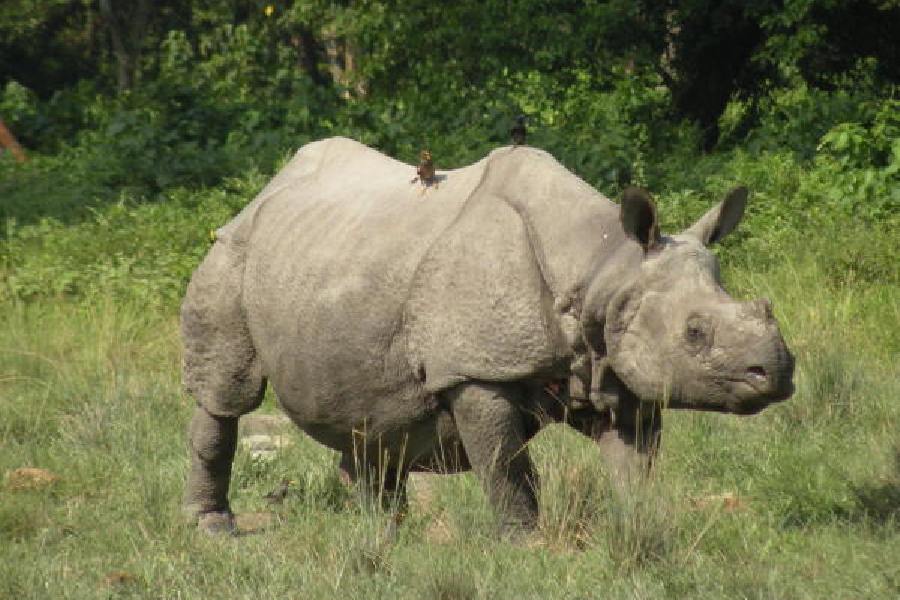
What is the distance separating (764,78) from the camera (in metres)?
16.7

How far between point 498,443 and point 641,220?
84 cm

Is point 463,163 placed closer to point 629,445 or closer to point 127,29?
point 629,445

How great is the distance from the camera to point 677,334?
508 cm

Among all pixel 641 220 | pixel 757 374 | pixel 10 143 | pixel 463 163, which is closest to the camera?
pixel 757 374

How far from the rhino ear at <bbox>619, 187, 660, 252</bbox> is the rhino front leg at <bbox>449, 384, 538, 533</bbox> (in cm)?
65

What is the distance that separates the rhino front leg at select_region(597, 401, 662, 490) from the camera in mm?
5492

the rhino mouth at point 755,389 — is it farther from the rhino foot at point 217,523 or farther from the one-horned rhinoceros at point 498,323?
the rhino foot at point 217,523

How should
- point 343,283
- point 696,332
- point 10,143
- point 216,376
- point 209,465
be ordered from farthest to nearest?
1. point 10,143
2. point 209,465
3. point 216,376
4. point 343,283
5. point 696,332

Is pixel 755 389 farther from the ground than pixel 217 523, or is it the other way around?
pixel 755 389

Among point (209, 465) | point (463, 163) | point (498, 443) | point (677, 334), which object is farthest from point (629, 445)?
point (463, 163)

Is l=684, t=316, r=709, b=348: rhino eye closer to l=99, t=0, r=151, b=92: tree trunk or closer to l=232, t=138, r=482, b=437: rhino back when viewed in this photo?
l=232, t=138, r=482, b=437: rhino back

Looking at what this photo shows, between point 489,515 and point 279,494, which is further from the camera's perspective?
point 279,494

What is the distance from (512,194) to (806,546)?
4.98ft

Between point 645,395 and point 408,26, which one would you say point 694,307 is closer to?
point 645,395
